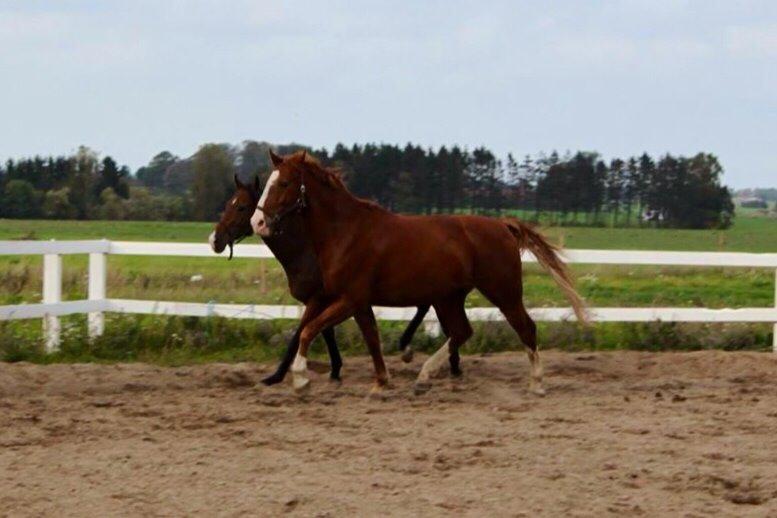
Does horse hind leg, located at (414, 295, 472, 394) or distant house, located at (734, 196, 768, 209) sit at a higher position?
distant house, located at (734, 196, 768, 209)

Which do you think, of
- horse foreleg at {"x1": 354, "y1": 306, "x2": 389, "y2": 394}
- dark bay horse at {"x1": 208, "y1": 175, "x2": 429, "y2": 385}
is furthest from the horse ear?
horse foreleg at {"x1": 354, "y1": 306, "x2": 389, "y2": 394}

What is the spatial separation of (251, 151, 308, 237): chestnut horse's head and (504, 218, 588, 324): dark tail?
6.68 ft

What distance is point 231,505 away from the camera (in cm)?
612

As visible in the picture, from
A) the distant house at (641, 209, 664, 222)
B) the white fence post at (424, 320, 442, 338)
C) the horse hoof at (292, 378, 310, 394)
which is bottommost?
the horse hoof at (292, 378, 310, 394)

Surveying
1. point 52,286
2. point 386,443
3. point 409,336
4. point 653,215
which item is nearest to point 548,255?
point 409,336

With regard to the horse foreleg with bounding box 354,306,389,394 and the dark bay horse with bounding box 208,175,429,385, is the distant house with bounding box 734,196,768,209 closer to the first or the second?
the dark bay horse with bounding box 208,175,429,385

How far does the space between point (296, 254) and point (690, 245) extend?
110ft

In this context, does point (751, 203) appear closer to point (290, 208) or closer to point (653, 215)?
point (653, 215)

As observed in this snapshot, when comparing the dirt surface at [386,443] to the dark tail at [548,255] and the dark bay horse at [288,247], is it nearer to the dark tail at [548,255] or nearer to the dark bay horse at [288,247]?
the dark bay horse at [288,247]

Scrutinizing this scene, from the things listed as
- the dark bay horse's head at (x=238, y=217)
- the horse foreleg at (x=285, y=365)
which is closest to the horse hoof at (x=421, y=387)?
the horse foreleg at (x=285, y=365)

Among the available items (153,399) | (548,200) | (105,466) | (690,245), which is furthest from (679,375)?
(690,245)

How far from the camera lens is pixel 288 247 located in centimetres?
1067

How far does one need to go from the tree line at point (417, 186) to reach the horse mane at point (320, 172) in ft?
4.10

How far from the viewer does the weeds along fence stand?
42.0 feet
